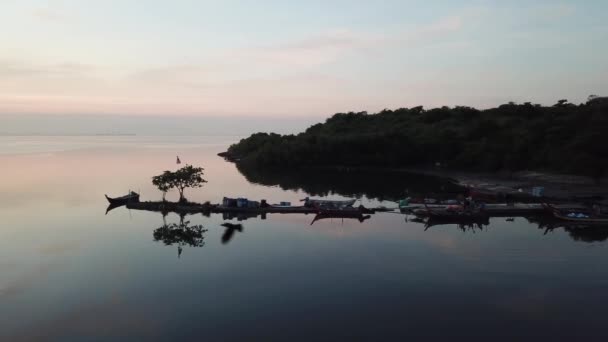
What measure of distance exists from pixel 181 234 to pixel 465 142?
52.4m

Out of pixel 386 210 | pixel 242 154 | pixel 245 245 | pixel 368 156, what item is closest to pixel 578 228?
pixel 386 210

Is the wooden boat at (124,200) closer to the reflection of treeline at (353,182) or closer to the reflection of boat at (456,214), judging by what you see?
the reflection of treeline at (353,182)

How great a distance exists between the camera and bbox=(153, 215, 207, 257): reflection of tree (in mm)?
25594

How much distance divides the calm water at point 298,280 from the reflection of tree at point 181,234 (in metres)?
0.44

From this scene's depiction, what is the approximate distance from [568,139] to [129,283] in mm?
53089

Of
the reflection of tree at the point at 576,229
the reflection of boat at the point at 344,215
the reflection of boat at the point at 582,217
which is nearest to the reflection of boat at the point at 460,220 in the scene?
the reflection of tree at the point at 576,229

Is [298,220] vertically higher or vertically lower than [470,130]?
lower

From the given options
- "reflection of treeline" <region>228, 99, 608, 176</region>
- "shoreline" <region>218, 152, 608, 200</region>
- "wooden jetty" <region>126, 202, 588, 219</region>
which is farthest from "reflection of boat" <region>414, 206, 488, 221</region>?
"reflection of treeline" <region>228, 99, 608, 176</region>

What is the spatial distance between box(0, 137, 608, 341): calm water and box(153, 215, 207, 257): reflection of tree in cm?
44

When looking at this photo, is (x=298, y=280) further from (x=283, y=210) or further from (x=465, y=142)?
(x=465, y=142)

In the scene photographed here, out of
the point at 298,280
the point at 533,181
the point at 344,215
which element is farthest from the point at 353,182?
the point at 298,280

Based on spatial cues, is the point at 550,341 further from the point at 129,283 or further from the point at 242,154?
the point at 242,154

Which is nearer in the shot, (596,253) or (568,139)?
(596,253)

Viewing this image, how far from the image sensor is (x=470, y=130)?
2827 inches
